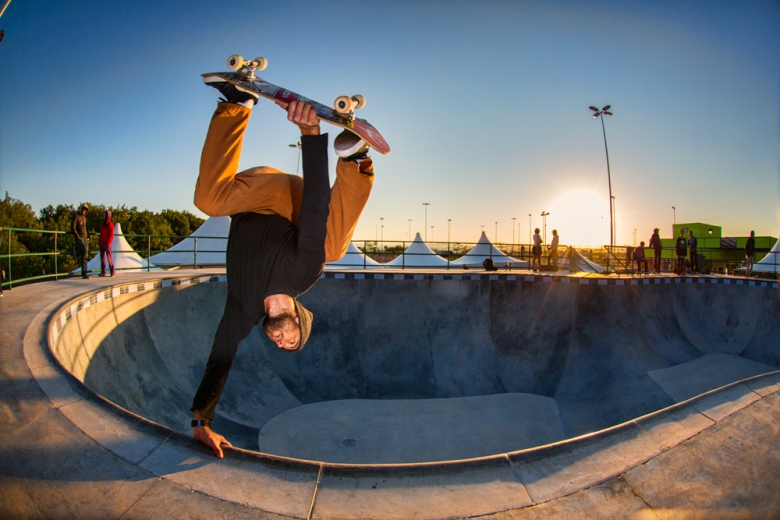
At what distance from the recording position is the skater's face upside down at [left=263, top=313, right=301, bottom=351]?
224 centimetres

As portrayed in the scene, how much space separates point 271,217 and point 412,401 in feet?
21.4

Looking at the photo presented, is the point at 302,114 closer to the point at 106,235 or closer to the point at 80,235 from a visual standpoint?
the point at 80,235

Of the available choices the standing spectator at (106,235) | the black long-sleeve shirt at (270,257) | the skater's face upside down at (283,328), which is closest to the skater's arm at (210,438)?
the black long-sleeve shirt at (270,257)

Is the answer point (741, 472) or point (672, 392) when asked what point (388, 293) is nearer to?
point (672, 392)

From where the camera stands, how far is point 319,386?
8062 mm

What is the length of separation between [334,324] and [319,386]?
64.5 inches

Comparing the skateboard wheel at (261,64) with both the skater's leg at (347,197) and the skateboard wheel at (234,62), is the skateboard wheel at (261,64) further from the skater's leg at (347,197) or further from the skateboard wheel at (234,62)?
the skater's leg at (347,197)

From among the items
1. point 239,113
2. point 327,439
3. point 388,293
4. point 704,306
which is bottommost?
point 327,439

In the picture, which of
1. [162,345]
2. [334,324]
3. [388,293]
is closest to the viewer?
[162,345]

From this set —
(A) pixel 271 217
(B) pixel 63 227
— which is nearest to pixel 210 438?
(A) pixel 271 217

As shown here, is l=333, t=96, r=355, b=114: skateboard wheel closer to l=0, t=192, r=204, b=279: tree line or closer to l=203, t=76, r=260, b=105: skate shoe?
l=203, t=76, r=260, b=105: skate shoe

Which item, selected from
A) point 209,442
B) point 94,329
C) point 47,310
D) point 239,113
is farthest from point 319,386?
point 239,113

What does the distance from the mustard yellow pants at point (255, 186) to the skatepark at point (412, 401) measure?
4.66 ft

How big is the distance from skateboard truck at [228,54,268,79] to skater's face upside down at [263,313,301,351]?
1.35 metres
